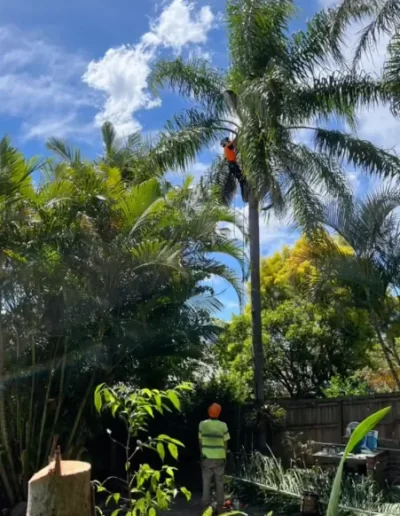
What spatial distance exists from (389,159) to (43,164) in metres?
7.19

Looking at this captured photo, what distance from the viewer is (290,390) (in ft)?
57.6

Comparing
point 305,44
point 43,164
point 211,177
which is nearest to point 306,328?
point 211,177

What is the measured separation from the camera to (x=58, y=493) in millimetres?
2615

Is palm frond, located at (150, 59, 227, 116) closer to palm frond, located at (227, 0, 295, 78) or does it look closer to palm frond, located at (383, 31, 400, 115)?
palm frond, located at (227, 0, 295, 78)

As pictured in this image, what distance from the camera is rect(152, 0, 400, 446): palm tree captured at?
1307cm

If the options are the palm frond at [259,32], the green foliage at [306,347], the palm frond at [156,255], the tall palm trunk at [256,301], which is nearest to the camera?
the palm frond at [156,255]

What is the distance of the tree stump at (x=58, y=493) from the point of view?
2.61m

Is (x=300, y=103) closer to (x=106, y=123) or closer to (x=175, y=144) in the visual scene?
(x=175, y=144)

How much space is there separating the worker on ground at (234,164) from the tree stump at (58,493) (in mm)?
12513

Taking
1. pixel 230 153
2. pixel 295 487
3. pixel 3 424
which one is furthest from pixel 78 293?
pixel 230 153

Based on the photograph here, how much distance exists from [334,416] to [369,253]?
3808 millimetres

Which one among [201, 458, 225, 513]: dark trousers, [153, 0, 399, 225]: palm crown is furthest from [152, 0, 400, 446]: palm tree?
[201, 458, 225, 513]: dark trousers

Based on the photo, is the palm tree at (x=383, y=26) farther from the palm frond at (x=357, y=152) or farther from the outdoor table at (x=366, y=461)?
the outdoor table at (x=366, y=461)

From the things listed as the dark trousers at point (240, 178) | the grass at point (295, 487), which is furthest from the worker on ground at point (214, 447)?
the dark trousers at point (240, 178)
